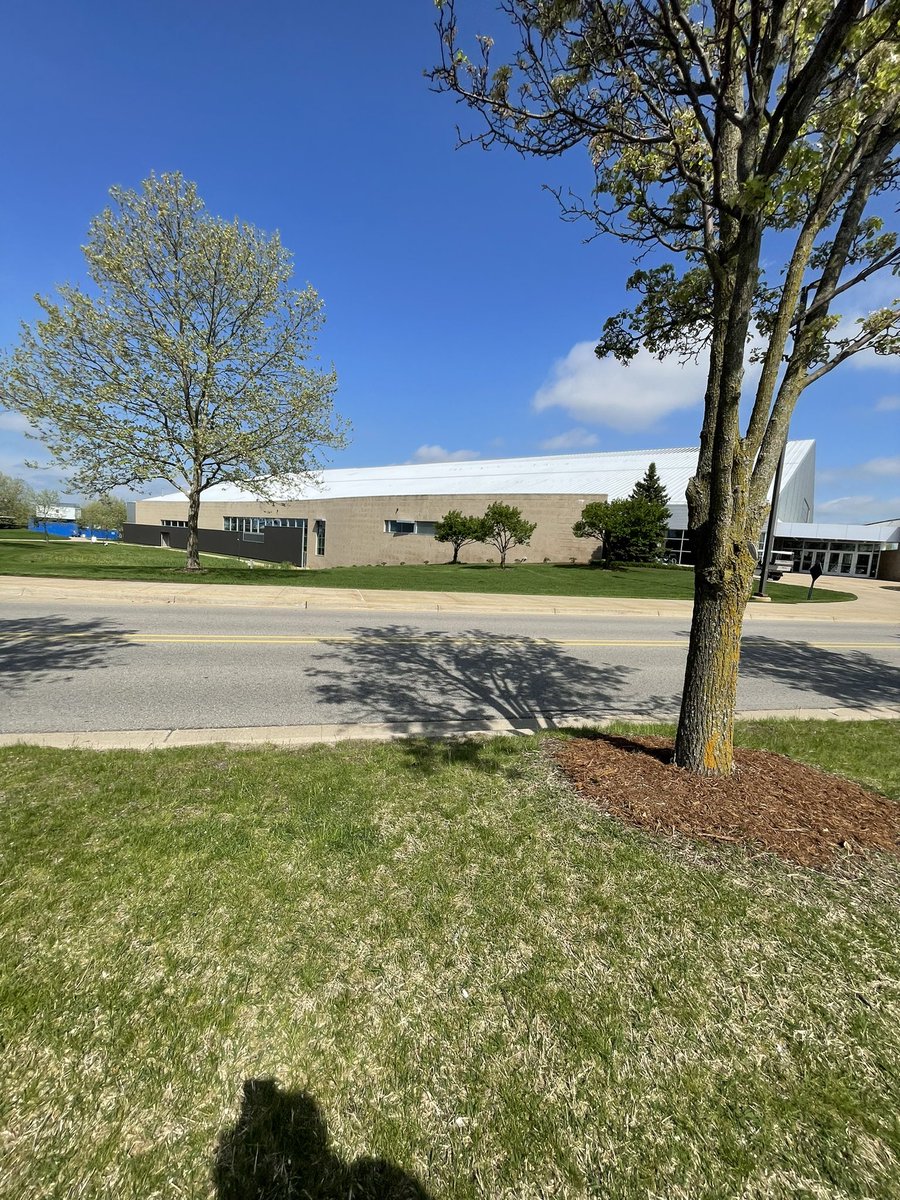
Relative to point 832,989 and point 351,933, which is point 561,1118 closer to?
point 351,933

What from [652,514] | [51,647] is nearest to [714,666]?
[51,647]

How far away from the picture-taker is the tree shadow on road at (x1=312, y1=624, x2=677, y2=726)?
606 centimetres

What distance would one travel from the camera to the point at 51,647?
762cm

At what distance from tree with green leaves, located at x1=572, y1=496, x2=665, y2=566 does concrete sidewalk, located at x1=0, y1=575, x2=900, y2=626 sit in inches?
555

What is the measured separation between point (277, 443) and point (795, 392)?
16.1 metres

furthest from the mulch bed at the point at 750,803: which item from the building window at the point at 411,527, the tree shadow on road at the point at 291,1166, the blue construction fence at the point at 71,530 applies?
the blue construction fence at the point at 71,530

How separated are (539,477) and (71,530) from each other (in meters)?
78.2

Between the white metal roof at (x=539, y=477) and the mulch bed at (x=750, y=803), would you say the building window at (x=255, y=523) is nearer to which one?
the white metal roof at (x=539, y=477)

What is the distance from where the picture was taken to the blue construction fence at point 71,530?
74875mm

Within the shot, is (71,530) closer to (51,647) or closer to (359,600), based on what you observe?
(359,600)

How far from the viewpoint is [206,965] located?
2270 mm

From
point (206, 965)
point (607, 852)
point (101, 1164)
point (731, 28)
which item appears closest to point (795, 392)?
point (731, 28)

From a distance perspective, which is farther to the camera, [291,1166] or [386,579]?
[386,579]

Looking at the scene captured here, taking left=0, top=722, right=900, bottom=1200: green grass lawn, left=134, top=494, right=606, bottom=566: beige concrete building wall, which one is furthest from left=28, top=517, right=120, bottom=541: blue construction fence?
left=0, top=722, right=900, bottom=1200: green grass lawn
